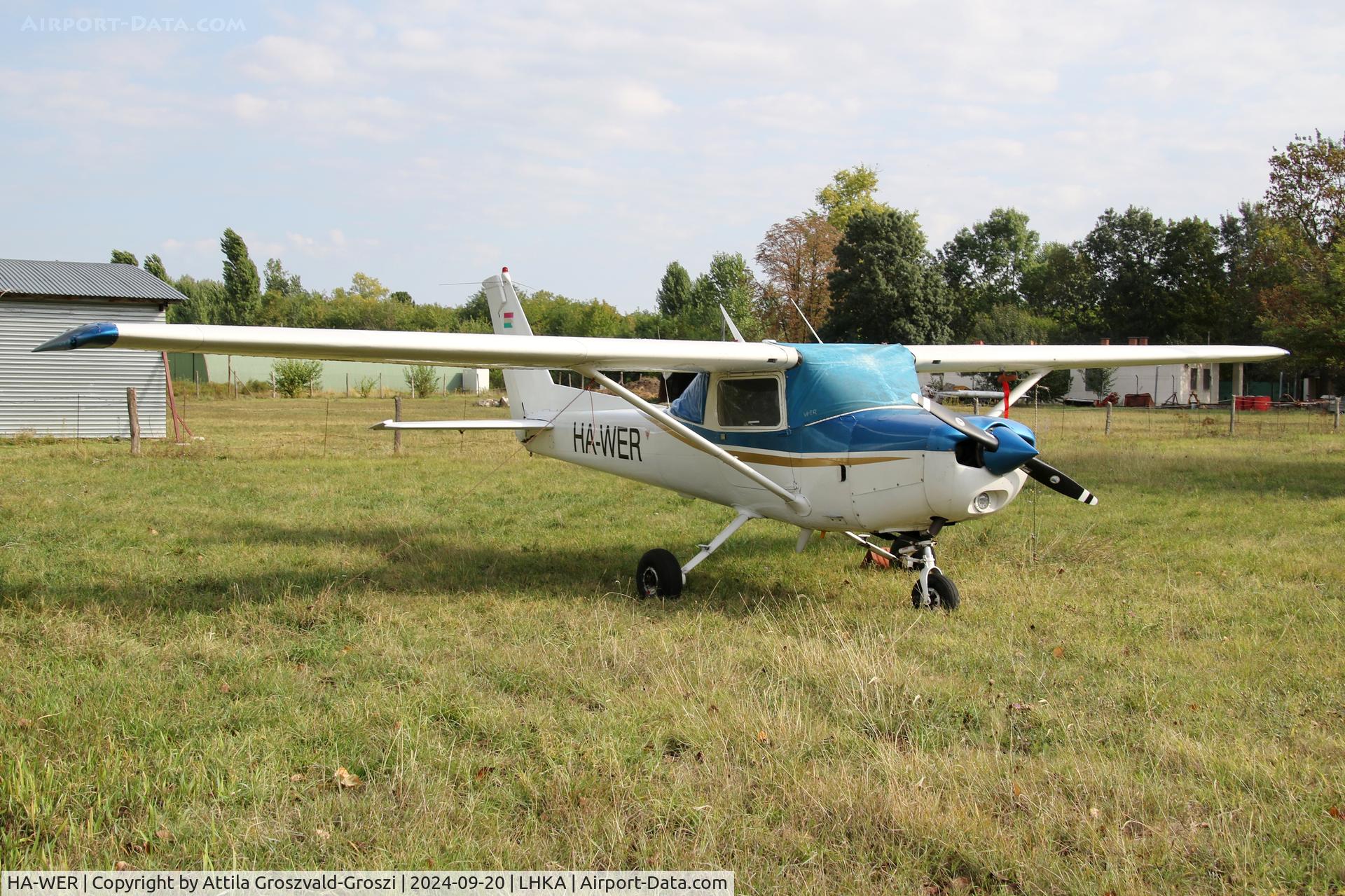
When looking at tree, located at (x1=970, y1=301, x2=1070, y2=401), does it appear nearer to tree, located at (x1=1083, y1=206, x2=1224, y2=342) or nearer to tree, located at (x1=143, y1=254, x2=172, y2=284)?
tree, located at (x1=1083, y1=206, x2=1224, y2=342)

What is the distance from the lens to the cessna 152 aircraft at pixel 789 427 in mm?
6320

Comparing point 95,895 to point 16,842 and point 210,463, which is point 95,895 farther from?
point 210,463

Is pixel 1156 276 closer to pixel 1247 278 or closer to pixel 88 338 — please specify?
pixel 1247 278

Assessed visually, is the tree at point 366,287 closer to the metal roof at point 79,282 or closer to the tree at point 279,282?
the tree at point 279,282

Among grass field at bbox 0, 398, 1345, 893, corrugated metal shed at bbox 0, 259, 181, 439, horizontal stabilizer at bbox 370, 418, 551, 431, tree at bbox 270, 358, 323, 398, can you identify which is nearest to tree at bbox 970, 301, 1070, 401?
tree at bbox 270, 358, 323, 398

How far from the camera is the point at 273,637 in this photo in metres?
6.36

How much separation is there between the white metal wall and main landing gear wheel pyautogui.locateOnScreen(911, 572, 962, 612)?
20.6 metres

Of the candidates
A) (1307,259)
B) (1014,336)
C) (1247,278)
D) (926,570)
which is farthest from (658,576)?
(1247,278)

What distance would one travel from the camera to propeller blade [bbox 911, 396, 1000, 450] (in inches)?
255

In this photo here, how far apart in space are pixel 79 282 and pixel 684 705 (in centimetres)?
2343

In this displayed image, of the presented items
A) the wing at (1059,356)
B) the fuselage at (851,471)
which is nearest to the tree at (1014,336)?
the wing at (1059,356)

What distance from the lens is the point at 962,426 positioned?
6.63 metres

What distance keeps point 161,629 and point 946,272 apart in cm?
8162

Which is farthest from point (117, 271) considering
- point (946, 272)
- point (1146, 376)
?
point (946, 272)
